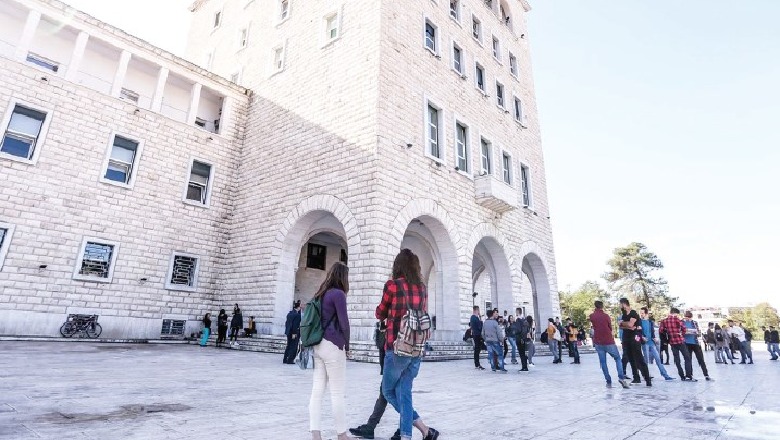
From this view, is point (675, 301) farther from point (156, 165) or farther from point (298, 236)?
point (156, 165)

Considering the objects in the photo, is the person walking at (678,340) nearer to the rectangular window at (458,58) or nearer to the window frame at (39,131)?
the rectangular window at (458,58)

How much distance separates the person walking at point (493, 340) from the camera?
9.92m

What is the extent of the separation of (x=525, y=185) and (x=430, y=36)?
9.14 metres

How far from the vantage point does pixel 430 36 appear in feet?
55.1

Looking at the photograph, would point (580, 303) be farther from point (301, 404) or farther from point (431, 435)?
point (431, 435)

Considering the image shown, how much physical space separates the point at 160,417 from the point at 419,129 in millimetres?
12260

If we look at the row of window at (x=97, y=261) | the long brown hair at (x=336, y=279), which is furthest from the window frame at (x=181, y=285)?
the long brown hair at (x=336, y=279)

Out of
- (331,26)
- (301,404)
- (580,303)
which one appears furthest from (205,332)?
(580,303)

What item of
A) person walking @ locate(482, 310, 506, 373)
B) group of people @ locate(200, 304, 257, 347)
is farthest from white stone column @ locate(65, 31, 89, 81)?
person walking @ locate(482, 310, 506, 373)

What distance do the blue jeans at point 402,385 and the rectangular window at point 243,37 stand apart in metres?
21.3

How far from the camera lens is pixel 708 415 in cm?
478

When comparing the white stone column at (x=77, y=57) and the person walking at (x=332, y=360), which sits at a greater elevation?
the white stone column at (x=77, y=57)

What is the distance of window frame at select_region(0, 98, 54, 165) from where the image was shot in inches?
484

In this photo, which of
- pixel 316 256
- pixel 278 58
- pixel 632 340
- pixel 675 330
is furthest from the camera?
pixel 316 256
